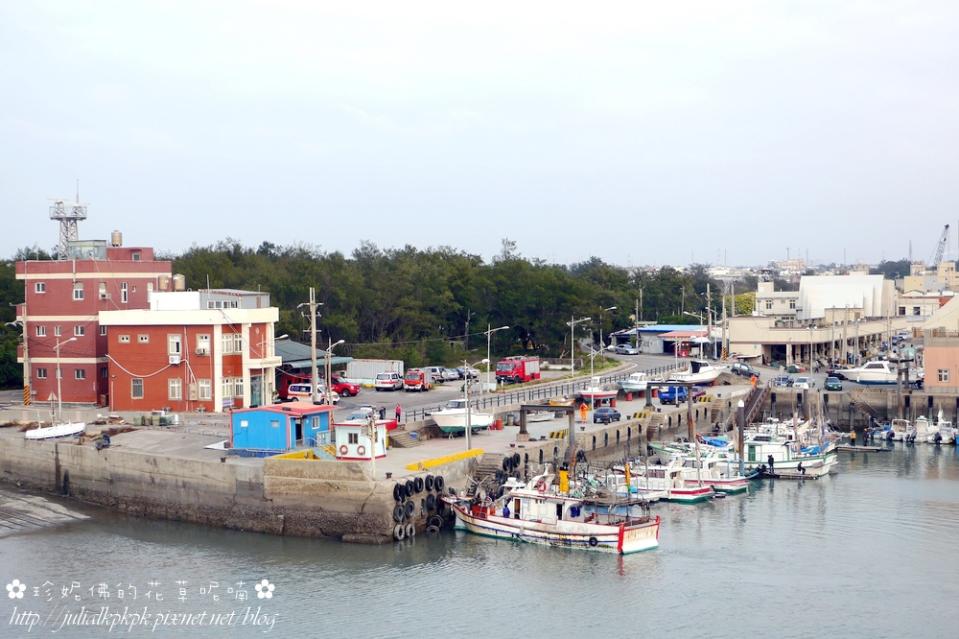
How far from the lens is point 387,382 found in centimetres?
6372

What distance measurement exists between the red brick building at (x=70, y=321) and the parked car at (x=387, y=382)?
13.2 meters

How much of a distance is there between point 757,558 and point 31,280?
116 ft

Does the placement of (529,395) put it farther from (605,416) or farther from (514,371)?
(514,371)

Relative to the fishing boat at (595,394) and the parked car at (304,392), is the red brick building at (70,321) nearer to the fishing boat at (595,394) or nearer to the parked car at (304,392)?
the parked car at (304,392)

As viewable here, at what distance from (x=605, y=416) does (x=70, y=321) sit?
80.5 feet

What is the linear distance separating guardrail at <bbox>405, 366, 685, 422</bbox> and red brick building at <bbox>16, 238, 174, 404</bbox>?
14237 mm

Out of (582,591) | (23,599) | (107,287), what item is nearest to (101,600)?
(23,599)

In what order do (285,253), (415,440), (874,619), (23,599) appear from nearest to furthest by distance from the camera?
(874,619), (23,599), (415,440), (285,253)

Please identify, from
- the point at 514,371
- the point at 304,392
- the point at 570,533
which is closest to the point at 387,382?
the point at 304,392

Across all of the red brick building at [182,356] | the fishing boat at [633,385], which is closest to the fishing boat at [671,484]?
the red brick building at [182,356]

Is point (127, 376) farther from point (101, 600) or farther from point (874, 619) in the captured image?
point (874, 619)

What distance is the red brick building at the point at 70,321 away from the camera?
55.4 metres

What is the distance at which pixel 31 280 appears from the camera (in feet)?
184

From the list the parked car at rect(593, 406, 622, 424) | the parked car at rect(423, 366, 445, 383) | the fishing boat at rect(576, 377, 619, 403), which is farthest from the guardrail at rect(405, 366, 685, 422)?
the parked car at rect(423, 366, 445, 383)
